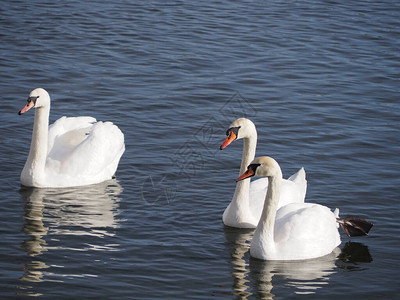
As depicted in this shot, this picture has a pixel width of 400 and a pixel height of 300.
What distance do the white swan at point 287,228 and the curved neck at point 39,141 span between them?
11.3 feet

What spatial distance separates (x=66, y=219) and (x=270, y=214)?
2.63m

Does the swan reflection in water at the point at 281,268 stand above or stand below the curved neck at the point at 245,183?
below

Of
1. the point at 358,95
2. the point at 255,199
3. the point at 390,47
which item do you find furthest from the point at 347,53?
the point at 255,199

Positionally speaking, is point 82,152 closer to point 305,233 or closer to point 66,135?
point 66,135

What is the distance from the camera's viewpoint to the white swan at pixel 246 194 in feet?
35.0

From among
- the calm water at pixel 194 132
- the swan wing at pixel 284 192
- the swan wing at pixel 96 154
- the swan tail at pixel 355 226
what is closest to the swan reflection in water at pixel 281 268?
the calm water at pixel 194 132

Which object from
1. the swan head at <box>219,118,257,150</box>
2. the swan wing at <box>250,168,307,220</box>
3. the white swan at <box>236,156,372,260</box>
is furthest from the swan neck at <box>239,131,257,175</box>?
the white swan at <box>236,156,372,260</box>

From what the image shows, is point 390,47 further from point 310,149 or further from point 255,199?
point 255,199

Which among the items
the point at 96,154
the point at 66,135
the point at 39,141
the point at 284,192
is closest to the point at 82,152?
the point at 96,154

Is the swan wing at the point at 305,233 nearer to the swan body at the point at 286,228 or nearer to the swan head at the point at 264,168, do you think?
the swan body at the point at 286,228

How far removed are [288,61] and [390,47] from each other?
2.71 m

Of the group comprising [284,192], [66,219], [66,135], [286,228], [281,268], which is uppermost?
[66,135]

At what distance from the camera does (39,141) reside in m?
12.2

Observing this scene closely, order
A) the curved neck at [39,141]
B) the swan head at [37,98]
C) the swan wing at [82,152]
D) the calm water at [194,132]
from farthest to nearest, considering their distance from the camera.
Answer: the swan wing at [82,152], the curved neck at [39,141], the swan head at [37,98], the calm water at [194,132]
